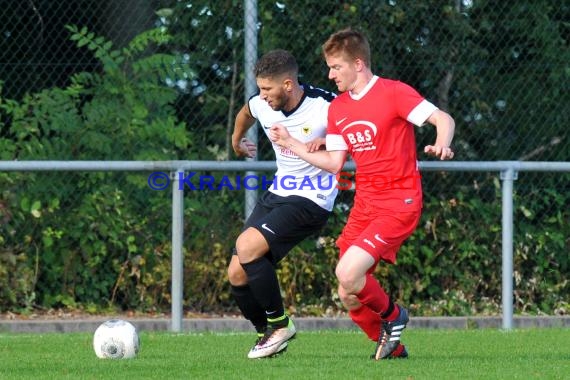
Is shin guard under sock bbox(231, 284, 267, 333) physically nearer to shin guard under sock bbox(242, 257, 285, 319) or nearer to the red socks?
shin guard under sock bbox(242, 257, 285, 319)

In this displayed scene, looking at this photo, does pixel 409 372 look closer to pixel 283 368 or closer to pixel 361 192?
pixel 283 368

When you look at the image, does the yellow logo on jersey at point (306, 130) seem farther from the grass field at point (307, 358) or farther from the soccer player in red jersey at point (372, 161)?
the grass field at point (307, 358)

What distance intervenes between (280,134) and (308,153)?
20 cm

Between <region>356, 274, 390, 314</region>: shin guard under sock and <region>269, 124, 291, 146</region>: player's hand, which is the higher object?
<region>269, 124, 291, 146</region>: player's hand

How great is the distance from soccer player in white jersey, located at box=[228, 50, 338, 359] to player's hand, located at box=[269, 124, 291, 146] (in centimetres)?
23

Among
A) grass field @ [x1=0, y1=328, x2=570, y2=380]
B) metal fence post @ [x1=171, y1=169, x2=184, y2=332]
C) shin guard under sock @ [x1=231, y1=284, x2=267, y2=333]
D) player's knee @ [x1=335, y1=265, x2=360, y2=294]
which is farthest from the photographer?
metal fence post @ [x1=171, y1=169, x2=184, y2=332]

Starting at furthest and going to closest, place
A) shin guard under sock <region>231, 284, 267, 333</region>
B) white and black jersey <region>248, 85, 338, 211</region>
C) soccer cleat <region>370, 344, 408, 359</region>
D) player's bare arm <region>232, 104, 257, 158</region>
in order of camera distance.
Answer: player's bare arm <region>232, 104, 257, 158</region> → shin guard under sock <region>231, 284, 267, 333</region> → white and black jersey <region>248, 85, 338, 211</region> → soccer cleat <region>370, 344, 408, 359</region>

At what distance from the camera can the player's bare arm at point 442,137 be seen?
698cm

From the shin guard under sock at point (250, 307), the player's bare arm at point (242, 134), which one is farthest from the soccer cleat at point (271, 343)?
the player's bare arm at point (242, 134)

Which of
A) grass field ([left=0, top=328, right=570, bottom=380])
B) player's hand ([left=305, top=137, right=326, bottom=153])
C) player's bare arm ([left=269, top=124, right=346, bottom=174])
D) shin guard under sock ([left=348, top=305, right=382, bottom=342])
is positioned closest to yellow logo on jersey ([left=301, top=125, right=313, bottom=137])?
player's hand ([left=305, top=137, right=326, bottom=153])

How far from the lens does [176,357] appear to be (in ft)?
26.0

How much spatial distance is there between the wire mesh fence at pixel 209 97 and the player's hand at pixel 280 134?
3217 millimetres

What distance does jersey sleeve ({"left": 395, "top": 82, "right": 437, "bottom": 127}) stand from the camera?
24.6ft

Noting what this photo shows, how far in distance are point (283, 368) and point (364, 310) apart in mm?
725
